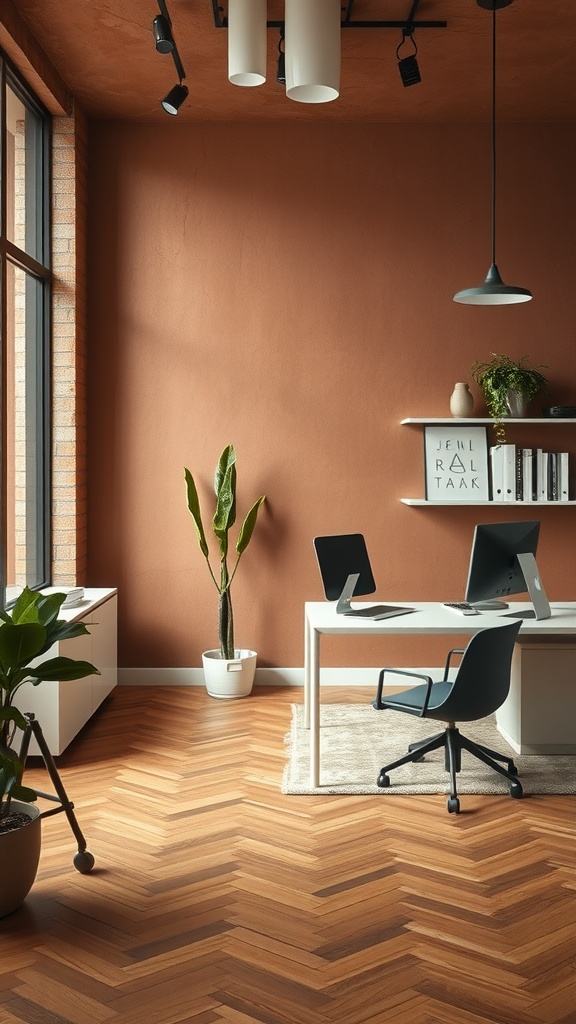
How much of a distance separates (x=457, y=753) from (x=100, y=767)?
1.77 metres

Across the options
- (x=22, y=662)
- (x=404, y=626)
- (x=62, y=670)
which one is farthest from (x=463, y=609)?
(x=22, y=662)

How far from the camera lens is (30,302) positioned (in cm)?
564

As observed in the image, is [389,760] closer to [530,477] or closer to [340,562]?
[340,562]

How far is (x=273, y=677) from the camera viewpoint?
635 cm

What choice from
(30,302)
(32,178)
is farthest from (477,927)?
(32,178)

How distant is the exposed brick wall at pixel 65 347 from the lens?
589 centimetres

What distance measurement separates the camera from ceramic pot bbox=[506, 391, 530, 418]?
6043 mm

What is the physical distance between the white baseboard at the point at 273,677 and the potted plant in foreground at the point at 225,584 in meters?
0.30

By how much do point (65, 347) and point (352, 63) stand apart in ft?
8.03

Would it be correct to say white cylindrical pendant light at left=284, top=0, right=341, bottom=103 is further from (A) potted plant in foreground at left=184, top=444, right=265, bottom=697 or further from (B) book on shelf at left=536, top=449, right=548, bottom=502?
(B) book on shelf at left=536, top=449, right=548, bottom=502

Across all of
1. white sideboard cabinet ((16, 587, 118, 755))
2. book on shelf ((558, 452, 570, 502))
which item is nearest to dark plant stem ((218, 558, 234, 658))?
white sideboard cabinet ((16, 587, 118, 755))

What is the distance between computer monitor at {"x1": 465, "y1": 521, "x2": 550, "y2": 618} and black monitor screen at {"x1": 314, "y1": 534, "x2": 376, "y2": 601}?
0.79 m

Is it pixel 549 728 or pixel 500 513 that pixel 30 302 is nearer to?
pixel 500 513

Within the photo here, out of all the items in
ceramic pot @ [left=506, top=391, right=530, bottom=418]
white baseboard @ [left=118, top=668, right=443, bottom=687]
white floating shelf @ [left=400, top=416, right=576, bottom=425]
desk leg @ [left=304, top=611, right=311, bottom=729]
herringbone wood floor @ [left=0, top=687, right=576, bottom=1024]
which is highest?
ceramic pot @ [left=506, top=391, right=530, bottom=418]
